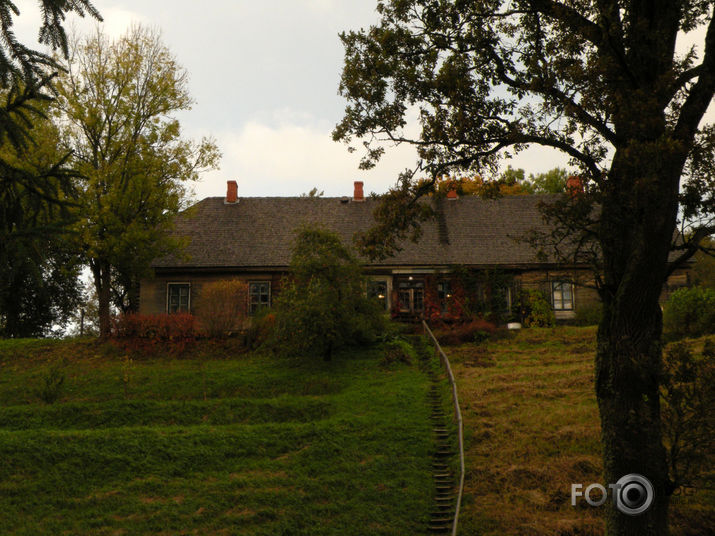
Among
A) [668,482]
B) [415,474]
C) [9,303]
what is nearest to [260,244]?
[9,303]

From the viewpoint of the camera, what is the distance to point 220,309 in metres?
28.4

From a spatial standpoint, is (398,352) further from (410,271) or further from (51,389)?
(51,389)

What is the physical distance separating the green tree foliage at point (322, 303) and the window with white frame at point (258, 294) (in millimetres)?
6284

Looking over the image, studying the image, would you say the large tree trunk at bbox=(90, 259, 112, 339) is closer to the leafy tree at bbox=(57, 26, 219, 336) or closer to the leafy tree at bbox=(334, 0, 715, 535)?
the leafy tree at bbox=(57, 26, 219, 336)

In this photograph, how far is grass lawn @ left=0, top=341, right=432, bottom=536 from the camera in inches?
558

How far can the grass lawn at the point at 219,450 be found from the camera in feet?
46.5

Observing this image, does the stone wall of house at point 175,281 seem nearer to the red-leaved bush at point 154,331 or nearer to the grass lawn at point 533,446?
the red-leaved bush at point 154,331

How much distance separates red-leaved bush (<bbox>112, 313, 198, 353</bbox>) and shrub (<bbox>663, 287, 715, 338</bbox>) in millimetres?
18986

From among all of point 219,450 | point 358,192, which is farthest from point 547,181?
point 219,450

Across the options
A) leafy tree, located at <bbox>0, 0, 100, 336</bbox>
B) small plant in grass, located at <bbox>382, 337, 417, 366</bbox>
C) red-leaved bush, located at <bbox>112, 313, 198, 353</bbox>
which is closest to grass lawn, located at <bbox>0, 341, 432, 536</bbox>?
small plant in grass, located at <bbox>382, 337, 417, 366</bbox>

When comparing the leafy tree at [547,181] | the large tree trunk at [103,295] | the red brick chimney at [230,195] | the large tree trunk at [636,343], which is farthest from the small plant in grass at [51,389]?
the leafy tree at [547,181]

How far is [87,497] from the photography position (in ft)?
50.0

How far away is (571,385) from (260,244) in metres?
17.7

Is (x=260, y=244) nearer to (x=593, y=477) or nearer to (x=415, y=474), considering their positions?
(x=415, y=474)
